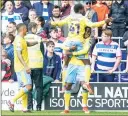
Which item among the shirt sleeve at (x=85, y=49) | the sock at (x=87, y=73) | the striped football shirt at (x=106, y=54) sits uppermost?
the shirt sleeve at (x=85, y=49)

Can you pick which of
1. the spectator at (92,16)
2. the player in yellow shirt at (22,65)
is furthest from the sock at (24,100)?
the spectator at (92,16)

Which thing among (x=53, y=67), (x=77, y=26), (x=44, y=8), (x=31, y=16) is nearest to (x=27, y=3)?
(x=44, y=8)

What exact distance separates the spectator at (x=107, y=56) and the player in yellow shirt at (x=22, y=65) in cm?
144

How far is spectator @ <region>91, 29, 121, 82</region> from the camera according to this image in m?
17.7

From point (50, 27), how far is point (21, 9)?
1696mm

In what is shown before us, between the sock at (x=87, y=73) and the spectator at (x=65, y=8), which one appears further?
the spectator at (x=65, y=8)

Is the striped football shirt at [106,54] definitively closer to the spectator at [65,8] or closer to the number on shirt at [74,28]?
the number on shirt at [74,28]

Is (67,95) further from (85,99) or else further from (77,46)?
(77,46)

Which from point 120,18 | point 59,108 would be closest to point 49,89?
point 59,108

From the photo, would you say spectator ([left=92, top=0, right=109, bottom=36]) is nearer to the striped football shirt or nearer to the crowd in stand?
the crowd in stand

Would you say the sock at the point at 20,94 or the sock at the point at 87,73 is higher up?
the sock at the point at 87,73

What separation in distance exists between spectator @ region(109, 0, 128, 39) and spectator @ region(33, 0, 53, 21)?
160 cm

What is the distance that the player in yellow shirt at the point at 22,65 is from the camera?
1720cm

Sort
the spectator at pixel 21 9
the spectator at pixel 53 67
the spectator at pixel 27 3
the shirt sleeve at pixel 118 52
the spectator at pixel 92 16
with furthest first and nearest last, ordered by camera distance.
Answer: the spectator at pixel 27 3, the spectator at pixel 21 9, the spectator at pixel 92 16, the spectator at pixel 53 67, the shirt sleeve at pixel 118 52
